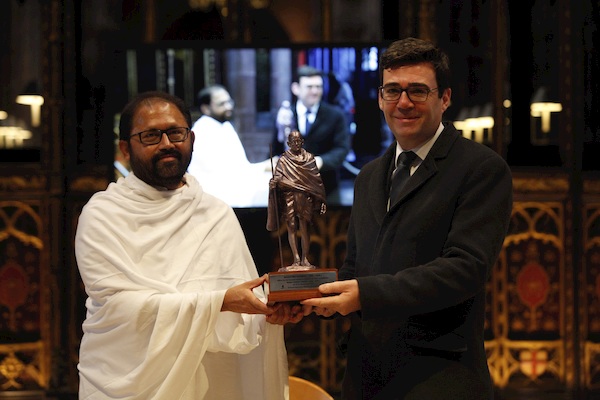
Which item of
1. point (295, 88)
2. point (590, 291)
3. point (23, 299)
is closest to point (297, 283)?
point (295, 88)

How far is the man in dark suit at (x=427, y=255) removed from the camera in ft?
5.90

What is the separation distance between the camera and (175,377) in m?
2.18

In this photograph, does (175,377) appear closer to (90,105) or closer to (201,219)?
(201,219)

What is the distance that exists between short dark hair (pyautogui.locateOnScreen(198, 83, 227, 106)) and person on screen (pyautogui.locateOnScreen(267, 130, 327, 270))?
2517 mm

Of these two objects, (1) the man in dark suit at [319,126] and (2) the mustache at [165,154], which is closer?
(2) the mustache at [165,154]

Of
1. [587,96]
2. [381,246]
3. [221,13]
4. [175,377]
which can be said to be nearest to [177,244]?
[175,377]

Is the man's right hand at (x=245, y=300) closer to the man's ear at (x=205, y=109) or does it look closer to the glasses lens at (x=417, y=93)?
the glasses lens at (x=417, y=93)

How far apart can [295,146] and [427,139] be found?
427 mm

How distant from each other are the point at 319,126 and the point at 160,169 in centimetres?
238

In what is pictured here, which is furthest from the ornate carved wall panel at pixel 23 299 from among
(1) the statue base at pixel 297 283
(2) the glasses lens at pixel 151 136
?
(1) the statue base at pixel 297 283

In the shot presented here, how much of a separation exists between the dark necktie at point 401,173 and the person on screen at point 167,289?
0.42 m

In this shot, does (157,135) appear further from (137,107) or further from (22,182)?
(22,182)

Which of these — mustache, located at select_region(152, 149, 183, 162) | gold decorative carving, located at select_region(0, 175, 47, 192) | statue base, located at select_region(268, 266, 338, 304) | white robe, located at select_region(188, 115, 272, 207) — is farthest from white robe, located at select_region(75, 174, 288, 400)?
gold decorative carving, located at select_region(0, 175, 47, 192)

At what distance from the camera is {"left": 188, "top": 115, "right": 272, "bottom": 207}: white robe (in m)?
4.48
